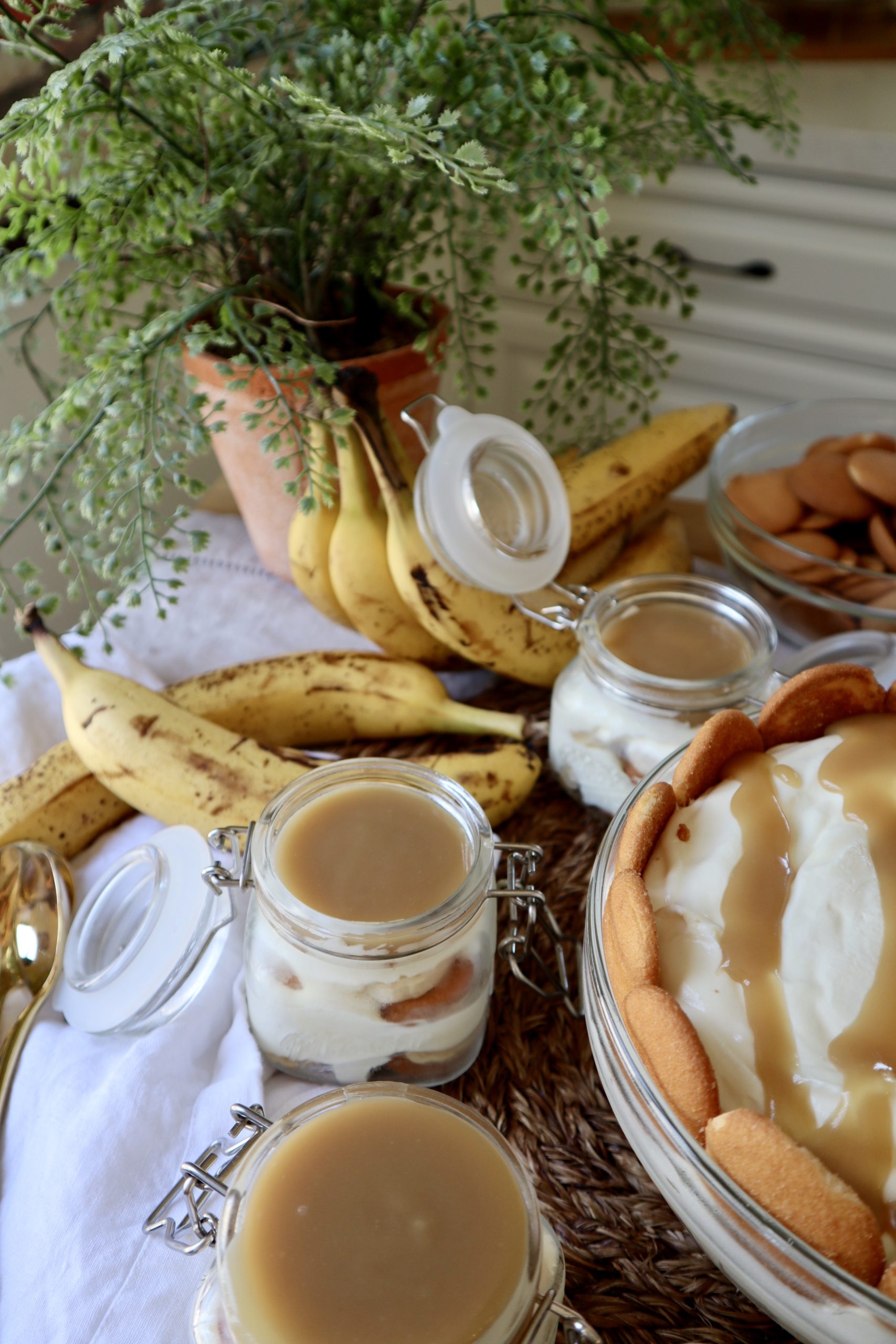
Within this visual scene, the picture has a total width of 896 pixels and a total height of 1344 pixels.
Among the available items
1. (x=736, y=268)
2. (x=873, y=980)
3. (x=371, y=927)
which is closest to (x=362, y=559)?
(x=371, y=927)

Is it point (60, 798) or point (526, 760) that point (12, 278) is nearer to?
point (60, 798)

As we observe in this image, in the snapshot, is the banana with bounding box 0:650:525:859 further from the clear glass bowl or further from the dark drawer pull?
the dark drawer pull

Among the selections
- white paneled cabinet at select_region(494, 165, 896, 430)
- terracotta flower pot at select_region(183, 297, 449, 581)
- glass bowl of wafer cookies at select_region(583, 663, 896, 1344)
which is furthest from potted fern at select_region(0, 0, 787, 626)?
white paneled cabinet at select_region(494, 165, 896, 430)

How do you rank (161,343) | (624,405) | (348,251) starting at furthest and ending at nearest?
(624,405) → (348,251) → (161,343)

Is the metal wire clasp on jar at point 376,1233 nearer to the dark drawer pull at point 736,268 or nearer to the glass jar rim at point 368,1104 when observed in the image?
the glass jar rim at point 368,1104

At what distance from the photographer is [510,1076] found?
565 mm

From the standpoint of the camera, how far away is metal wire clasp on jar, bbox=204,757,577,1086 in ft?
1.57

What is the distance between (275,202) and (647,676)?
1.49 ft

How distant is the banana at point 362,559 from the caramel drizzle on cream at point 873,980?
358 mm

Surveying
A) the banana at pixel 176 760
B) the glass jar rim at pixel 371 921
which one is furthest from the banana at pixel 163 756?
the glass jar rim at pixel 371 921

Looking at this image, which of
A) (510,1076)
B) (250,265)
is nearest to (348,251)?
(250,265)

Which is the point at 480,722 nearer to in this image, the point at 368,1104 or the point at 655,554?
the point at 655,554

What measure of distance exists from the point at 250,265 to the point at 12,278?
0.23 meters

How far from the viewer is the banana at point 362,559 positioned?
0.77 metres
